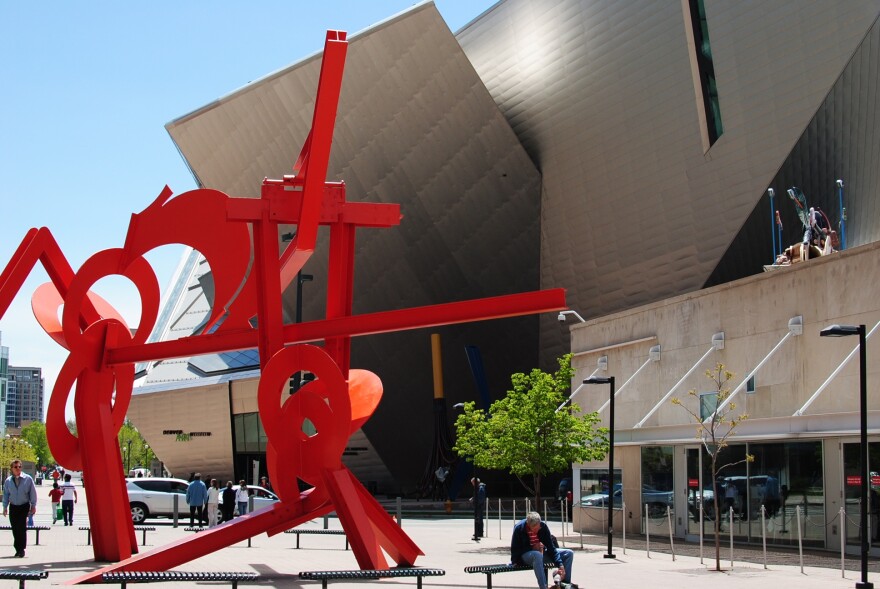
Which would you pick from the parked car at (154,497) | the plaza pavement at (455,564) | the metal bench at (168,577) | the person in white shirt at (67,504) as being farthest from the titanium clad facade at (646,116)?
the metal bench at (168,577)

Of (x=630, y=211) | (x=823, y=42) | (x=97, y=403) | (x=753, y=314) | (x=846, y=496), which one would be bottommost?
(x=846, y=496)

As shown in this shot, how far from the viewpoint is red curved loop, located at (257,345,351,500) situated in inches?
582

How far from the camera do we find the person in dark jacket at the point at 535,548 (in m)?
13.2

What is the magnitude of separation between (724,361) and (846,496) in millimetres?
4920

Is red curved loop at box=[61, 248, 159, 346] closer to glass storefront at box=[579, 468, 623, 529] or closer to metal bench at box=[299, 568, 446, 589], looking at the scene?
metal bench at box=[299, 568, 446, 589]

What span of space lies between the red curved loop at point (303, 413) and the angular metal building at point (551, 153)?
19.0m

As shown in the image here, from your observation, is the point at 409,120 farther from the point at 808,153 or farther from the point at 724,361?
the point at 724,361

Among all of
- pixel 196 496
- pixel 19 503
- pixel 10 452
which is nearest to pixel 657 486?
pixel 196 496

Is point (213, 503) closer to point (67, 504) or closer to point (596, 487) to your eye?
point (67, 504)

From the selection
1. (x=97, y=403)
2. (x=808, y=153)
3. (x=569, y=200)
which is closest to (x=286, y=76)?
(x=569, y=200)

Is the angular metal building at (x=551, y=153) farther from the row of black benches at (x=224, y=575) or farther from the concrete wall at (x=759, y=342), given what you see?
the row of black benches at (x=224, y=575)

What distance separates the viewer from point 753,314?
924 inches

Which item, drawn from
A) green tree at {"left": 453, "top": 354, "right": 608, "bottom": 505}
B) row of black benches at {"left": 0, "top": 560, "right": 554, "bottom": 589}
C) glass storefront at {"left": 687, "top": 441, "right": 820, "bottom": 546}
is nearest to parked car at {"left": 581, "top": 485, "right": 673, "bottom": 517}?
glass storefront at {"left": 687, "top": 441, "right": 820, "bottom": 546}

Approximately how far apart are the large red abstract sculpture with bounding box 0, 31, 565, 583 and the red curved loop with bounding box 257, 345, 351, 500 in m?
0.02
